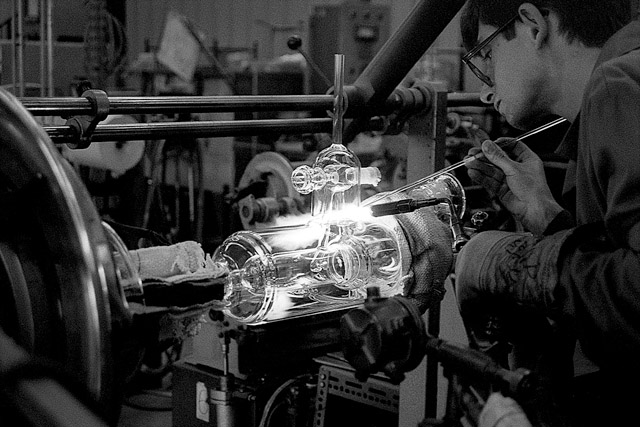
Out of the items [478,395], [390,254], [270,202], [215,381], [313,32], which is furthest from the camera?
[313,32]

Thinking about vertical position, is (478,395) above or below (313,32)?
below

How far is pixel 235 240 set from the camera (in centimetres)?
127

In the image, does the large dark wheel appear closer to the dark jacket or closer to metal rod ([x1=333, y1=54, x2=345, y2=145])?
the dark jacket

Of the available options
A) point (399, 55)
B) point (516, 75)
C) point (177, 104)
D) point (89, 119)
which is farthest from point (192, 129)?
point (516, 75)

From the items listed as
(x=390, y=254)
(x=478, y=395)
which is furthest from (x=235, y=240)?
(x=478, y=395)

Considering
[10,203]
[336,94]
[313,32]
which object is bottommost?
[10,203]

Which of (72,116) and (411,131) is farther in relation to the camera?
(411,131)

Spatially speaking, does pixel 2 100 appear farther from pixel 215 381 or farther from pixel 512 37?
pixel 215 381

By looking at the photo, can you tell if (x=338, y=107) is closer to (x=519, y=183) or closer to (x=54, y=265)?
(x=519, y=183)

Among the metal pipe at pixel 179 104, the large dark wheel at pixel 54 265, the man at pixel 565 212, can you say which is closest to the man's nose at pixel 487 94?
the man at pixel 565 212

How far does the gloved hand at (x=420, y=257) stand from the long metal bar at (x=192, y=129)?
0.92ft

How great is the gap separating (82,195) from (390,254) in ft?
2.31

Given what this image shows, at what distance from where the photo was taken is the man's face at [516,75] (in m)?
1.30

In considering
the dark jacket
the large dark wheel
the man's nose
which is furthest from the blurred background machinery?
the dark jacket
